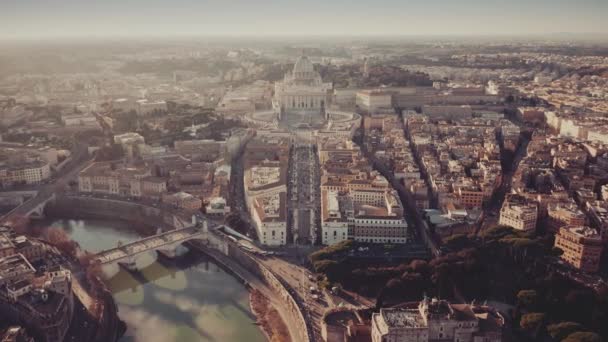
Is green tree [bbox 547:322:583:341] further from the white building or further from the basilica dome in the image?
the basilica dome

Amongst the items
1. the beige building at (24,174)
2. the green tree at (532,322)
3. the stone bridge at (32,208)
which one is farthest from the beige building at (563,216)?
the beige building at (24,174)

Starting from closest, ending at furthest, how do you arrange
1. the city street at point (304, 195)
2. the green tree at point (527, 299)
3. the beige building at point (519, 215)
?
the green tree at point (527, 299) < the beige building at point (519, 215) < the city street at point (304, 195)

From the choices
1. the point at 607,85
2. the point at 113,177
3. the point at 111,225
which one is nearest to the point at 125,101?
the point at 113,177

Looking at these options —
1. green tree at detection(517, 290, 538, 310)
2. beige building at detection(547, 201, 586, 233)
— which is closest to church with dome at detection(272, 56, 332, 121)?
beige building at detection(547, 201, 586, 233)

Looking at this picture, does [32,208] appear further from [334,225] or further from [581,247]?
[581,247]

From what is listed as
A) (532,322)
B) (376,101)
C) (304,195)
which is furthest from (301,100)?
(532,322)

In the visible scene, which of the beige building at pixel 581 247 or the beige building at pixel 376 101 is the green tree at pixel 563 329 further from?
the beige building at pixel 376 101
